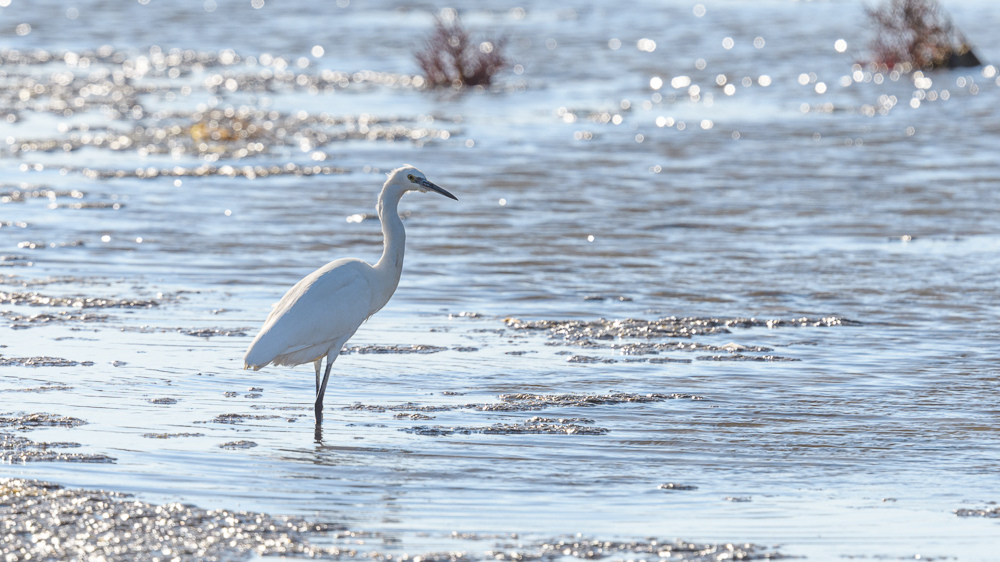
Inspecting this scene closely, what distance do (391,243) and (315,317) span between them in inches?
25.2

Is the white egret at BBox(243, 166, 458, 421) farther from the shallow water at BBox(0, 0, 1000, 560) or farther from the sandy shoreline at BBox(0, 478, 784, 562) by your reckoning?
the sandy shoreline at BBox(0, 478, 784, 562)

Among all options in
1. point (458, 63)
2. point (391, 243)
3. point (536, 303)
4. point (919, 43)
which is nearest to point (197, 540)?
point (391, 243)

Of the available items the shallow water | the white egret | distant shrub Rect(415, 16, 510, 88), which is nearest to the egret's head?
the white egret

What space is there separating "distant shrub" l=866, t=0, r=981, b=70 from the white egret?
736 inches

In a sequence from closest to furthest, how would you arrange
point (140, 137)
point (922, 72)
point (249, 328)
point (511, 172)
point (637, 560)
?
point (637, 560)
point (249, 328)
point (511, 172)
point (140, 137)
point (922, 72)

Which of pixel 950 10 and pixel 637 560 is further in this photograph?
pixel 950 10

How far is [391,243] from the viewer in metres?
6.83

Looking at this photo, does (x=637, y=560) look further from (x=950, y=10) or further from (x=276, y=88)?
(x=950, y=10)

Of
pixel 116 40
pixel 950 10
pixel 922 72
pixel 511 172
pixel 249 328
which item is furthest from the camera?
pixel 950 10

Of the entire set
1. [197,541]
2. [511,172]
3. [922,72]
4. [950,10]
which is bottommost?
[197,541]

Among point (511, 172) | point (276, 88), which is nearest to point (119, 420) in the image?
point (511, 172)

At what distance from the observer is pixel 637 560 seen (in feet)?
15.4

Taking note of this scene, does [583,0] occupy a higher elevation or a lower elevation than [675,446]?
higher

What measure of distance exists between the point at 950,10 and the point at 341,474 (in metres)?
33.1
